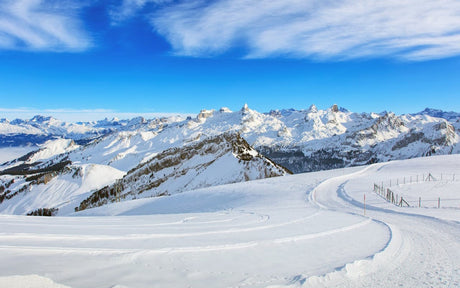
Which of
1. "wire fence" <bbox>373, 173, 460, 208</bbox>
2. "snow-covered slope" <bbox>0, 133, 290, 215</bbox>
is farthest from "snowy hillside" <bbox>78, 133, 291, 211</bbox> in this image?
"wire fence" <bbox>373, 173, 460, 208</bbox>

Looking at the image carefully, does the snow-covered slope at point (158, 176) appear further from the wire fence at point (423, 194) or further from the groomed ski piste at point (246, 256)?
the groomed ski piste at point (246, 256)

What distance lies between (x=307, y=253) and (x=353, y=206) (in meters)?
19.2

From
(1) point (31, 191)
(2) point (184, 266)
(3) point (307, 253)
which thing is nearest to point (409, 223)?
(3) point (307, 253)

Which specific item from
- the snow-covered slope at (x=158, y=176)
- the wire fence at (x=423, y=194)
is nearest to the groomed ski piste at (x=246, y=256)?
the wire fence at (x=423, y=194)

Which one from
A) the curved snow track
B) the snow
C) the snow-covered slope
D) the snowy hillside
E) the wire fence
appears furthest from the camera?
the snow

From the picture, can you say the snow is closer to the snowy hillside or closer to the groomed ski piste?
the snowy hillside

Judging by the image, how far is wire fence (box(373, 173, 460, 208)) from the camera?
27.5 m

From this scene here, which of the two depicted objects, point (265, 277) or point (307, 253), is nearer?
point (265, 277)

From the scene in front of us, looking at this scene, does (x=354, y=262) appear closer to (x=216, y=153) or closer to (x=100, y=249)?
(x=100, y=249)

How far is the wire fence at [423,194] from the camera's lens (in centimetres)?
2750

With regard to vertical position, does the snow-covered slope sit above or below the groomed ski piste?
below

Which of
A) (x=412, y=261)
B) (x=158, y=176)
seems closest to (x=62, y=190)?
(x=158, y=176)

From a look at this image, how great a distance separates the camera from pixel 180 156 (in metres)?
126

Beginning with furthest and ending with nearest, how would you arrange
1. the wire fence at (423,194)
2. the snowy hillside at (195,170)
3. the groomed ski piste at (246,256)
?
the snowy hillside at (195,170) < the wire fence at (423,194) < the groomed ski piste at (246,256)
